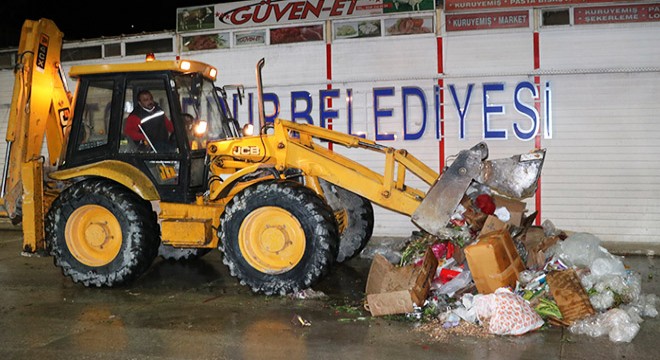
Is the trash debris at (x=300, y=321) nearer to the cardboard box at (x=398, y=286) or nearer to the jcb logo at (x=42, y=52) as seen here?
the cardboard box at (x=398, y=286)

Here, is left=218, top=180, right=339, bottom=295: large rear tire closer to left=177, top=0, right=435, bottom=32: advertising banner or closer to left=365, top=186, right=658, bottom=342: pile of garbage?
left=365, top=186, right=658, bottom=342: pile of garbage

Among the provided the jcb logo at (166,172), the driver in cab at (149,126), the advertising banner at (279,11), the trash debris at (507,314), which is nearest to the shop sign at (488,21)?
the advertising banner at (279,11)

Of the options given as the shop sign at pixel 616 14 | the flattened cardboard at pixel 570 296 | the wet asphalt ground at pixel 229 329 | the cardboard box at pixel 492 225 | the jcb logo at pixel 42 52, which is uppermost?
the shop sign at pixel 616 14

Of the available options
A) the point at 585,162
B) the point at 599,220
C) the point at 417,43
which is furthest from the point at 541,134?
the point at 417,43

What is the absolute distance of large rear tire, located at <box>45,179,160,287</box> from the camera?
770cm

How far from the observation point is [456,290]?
6.80m

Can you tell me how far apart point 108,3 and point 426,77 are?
2103 centimetres

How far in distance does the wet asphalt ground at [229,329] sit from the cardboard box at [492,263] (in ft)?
2.19

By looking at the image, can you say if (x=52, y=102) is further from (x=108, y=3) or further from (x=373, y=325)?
(x=108, y=3)

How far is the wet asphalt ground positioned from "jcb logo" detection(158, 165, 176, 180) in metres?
1.38

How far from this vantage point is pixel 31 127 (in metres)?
8.30

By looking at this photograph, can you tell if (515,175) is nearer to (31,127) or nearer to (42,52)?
(31,127)

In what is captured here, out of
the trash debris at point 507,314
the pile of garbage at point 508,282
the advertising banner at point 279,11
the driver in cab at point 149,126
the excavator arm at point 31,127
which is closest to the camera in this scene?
the trash debris at point 507,314

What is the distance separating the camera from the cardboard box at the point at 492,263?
6305 millimetres
